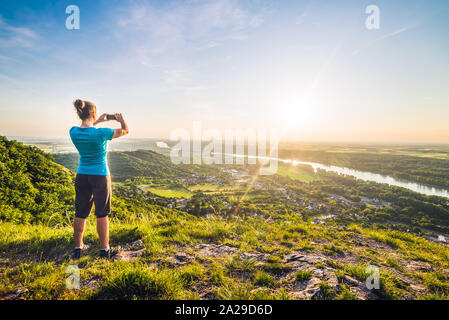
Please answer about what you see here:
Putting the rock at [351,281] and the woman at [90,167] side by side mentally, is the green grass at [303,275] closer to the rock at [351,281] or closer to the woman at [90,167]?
the rock at [351,281]

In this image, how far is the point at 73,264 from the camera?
117 inches

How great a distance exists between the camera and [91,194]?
10.3ft

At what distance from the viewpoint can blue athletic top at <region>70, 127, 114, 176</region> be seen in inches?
115

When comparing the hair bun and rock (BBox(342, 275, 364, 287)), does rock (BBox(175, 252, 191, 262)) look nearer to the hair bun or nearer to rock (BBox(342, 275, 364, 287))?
rock (BBox(342, 275, 364, 287))

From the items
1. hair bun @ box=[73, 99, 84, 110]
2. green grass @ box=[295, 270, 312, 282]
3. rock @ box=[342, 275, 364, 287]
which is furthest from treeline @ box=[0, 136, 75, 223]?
rock @ box=[342, 275, 364, 287]

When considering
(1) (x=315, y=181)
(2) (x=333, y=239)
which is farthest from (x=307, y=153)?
(2) (x=333, y=239)

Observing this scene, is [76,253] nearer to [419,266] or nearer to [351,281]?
[351,281]

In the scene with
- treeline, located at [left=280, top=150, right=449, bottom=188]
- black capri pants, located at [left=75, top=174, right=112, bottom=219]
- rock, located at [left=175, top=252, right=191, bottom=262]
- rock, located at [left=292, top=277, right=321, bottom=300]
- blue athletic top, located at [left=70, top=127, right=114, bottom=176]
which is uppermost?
blue athletic top, located at [left=70, top=127, right=114, bottom=176]

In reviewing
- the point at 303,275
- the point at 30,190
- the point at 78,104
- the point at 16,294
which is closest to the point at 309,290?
the point at 303,275

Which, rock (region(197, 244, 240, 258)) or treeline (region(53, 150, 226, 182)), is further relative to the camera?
treeline (region(53, 150, 226, 182))

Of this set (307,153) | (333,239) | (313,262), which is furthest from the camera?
(307,153)

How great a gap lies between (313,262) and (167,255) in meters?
2.80
